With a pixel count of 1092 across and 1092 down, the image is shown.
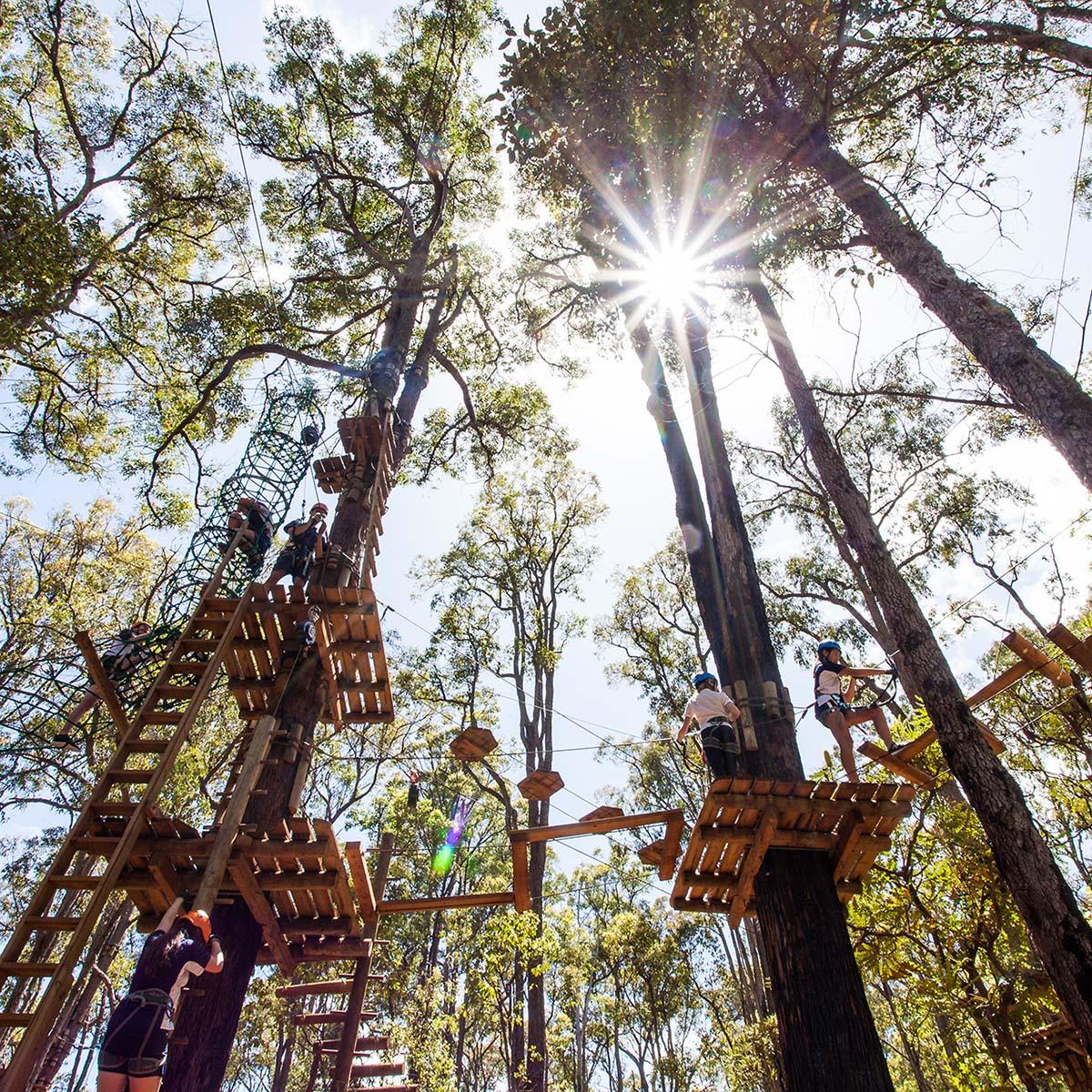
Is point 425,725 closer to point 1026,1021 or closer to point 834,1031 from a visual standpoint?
point 1026,1021

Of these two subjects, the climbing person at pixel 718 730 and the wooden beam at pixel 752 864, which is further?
the climbing person at pixel 718 730

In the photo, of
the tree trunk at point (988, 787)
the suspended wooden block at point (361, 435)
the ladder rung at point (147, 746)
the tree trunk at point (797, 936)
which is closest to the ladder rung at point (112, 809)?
the ladder rung at point (147, 746)

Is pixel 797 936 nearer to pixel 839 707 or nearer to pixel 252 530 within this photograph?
pixel 839 707

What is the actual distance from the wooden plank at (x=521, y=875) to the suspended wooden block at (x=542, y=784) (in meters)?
0.51

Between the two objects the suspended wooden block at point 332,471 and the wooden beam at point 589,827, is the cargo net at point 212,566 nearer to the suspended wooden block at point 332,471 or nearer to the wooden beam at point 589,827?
the suspended wooden block at point 332,471

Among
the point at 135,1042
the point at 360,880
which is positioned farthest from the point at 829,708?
the point at 135,1042

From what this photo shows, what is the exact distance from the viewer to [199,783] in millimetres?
13641

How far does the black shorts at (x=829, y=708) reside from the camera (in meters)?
6.54

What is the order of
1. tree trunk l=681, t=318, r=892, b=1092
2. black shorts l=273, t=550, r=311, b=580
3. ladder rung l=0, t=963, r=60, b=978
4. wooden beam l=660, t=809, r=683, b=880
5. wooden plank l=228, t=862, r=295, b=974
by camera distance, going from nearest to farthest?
ladder rung l=0, t=963, r=60, b=978 → tree trunk l=681, t=318, r=892, b=1092 → wooden plank l=228, t=862, r=295, b=974 → wooden beam l=660, t=809, r=683, b=880 → black shorts l=273, t=550, r=311, b=580

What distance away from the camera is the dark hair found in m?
4.25

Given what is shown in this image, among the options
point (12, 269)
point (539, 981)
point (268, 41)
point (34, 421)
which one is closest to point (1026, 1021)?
point (539, 981)

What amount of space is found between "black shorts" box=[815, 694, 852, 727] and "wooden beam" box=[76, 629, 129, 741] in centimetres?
603

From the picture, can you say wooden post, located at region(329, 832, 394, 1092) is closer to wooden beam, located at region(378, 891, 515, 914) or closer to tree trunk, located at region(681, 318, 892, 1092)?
wooden beam, located at region(378, 891, 515, 914)

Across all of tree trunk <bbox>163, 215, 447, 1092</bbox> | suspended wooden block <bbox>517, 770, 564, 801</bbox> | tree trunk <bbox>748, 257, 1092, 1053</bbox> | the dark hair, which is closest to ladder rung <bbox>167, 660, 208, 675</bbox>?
tree trunk <bbox>163, 215, 447, 1092</bbox>
